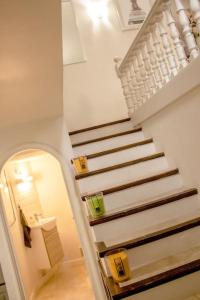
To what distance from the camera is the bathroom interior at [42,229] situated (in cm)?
456

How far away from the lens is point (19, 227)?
480cm

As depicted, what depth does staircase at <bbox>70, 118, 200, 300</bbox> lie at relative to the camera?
197 centimetres

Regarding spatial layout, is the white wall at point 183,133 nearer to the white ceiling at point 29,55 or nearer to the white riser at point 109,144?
the white riser at point 109,144

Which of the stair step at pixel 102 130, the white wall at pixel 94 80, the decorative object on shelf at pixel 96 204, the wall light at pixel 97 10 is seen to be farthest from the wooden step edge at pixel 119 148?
the wall light at pixel 97 10

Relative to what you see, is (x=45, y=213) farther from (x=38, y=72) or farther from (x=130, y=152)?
(x=38, y=72)

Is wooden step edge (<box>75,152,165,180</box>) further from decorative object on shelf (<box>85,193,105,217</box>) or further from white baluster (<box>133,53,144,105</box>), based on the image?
white baluster (<box>133,53,144,105</box>)

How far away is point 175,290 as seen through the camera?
6.48 ft

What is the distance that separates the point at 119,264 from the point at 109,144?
1990mm

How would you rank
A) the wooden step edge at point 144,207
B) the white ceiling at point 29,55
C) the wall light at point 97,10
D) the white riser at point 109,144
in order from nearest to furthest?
the white ceiling at point 29,55 → the wooden step edge at point 144,207 → the white riser at point 109,144 → the wall light at point 97,10

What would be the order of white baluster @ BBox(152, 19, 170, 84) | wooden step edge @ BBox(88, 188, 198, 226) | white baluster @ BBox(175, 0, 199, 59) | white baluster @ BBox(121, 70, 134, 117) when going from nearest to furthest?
white baluster @ BBox(175, 0, 199, 59)
wooden step edge @ BBox(88, 188, 198, 226)
white baluster @ BBox(152, 19, 170, 84)
white baluster @ BBox(121, 70, 134, 117)

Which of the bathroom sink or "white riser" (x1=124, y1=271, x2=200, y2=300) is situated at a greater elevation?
the bathroom sink

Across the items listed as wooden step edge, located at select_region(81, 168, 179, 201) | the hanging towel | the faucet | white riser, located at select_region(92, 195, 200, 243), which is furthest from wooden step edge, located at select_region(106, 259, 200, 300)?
the faucet

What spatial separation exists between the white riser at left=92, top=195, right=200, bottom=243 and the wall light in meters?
3.96

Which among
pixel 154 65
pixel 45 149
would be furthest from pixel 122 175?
pixel 154 65
